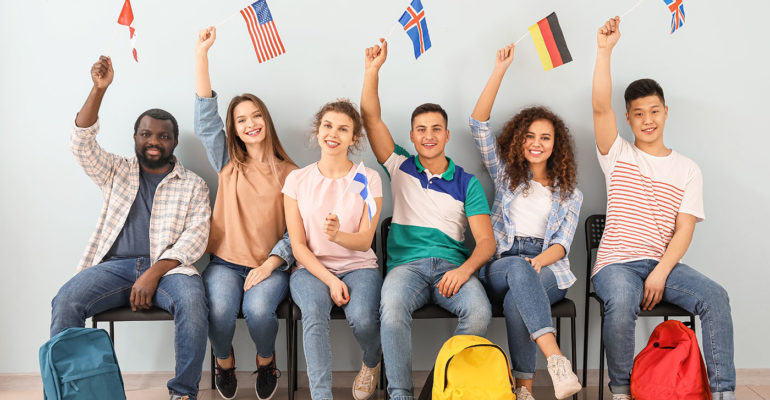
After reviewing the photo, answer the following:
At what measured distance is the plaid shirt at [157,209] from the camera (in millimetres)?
2688

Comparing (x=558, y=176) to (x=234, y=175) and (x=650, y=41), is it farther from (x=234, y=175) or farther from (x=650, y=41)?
(x=234, y=175)

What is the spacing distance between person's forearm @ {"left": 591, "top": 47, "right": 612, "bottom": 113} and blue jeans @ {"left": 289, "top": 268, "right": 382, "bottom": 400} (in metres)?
1.32

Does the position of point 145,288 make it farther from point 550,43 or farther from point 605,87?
point 605,87

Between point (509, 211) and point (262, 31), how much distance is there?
1.42m

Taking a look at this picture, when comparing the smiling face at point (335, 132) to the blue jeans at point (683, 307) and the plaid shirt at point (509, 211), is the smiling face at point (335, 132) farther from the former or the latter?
the blue jeans at point (683, 307)

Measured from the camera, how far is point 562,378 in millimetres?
2297

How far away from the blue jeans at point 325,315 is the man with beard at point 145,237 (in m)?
0.44

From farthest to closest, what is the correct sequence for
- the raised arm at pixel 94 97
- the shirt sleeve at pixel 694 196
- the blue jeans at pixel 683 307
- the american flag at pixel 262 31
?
1. the shirt sleeve at pixel 694 196
2. the american flag at pixel 262 31
3. the raised arm at pixel 94 97
4. the blue jeans at pixel 683 307

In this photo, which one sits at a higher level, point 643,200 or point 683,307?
point 643,200

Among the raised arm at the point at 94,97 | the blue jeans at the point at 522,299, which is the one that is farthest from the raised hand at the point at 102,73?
the blue jeans at the point at 522,299

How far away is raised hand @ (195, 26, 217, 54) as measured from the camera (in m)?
2.72

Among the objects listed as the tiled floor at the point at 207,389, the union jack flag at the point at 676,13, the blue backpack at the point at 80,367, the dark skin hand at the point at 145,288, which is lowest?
the tiled floor at the point at 207,389

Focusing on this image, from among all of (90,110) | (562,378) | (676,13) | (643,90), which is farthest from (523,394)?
(90,110)

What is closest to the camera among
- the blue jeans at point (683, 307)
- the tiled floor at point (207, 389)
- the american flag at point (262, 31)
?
the blue jeans at point (683, 307)
